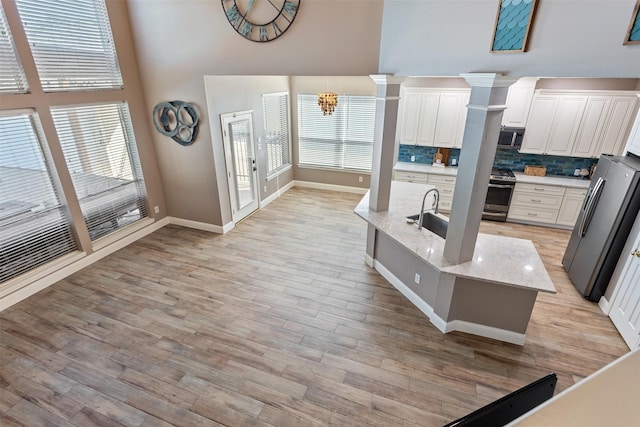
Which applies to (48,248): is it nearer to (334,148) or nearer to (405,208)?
(405,208)

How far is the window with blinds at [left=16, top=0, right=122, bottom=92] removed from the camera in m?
3.57

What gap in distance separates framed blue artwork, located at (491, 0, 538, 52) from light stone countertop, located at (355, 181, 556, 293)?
1.88 m

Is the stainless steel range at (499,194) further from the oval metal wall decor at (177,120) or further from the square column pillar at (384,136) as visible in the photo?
the oval metal wall decor at (177,120)

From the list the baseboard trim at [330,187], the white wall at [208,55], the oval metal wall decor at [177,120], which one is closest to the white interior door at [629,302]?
the white wall at [208,55]

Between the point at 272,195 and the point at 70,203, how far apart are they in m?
3.58

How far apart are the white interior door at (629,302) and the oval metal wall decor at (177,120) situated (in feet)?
18.6

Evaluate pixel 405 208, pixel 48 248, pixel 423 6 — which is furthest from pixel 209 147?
pixel 423 6

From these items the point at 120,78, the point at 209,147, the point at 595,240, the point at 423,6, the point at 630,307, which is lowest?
the point at 630,307

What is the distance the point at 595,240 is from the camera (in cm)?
367

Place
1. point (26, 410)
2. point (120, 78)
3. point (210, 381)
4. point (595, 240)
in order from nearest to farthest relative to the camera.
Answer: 1. point (26, 410)
2. point (210, 381)
3. point (595, 240)
4. point (120, 78)

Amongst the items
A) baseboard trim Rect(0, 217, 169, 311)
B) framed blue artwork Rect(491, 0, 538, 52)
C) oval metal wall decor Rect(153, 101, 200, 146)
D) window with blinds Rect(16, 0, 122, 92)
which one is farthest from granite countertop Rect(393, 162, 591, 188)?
baseboard trim Rect(0, 217, 169, 311)

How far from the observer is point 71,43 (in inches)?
154

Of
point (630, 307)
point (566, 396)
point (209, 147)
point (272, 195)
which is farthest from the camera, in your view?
point (272, 195)

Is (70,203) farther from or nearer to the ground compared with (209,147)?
nearer to the ground
